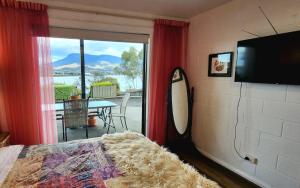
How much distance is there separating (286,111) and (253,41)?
84 cm

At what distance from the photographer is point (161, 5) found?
2684 millimetres

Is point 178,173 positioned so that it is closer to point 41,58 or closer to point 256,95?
point 256,95

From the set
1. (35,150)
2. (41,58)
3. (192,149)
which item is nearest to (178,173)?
(35,150)

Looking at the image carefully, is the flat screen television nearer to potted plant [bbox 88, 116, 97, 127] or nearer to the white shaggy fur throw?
the white shaggy fur throw

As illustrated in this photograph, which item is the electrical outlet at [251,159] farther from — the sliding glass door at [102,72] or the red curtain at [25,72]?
the red curtain at [25,72]

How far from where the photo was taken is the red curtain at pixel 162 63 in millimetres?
3170

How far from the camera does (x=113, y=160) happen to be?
157 cm

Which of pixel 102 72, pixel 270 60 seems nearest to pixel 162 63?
pixel 102 72

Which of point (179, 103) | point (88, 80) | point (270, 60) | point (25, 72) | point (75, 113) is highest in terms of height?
point (270, 60)

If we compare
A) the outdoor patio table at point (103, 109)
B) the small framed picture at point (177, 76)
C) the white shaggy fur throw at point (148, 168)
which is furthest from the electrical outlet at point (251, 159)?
the outdoor patio table at point (103, 109)

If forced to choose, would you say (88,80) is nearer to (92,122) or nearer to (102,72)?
(102,72)

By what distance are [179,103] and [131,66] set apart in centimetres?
125

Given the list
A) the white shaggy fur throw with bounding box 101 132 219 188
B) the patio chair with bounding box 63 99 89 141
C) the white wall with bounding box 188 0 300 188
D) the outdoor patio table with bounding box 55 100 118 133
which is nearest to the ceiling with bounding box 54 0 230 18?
the white wall with bounding box 188 0 300 188

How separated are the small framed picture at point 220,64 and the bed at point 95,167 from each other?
5.10 feet
